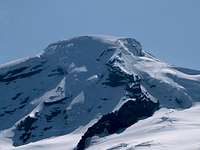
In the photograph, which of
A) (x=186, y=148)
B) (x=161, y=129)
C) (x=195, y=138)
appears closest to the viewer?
(x=186, y=148)

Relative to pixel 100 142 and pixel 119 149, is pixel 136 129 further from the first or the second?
pixel 119 149

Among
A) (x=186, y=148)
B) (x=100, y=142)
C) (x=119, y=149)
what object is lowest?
(x=100, y=142)

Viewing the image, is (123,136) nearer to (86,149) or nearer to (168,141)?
(86,149)

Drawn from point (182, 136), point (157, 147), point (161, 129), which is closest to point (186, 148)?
point (157, 147)

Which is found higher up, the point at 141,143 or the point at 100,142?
the point at 141,143

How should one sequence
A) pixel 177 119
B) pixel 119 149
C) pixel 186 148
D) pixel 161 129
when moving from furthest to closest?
pixel 177 119
pixel 161 129
pixel 119 149
pixel 186 148

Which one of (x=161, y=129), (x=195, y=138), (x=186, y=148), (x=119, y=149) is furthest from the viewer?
(x=161, y=129)

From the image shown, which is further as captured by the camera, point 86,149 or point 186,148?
point 86,149

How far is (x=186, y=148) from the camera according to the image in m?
134

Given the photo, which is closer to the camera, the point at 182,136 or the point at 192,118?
the point at 182,136

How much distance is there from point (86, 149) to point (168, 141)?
1981 inches

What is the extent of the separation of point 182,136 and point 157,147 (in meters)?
11.8

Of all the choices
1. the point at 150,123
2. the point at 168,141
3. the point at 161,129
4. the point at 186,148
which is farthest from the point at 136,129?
the point at 186,148

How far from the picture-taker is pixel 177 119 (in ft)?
639
